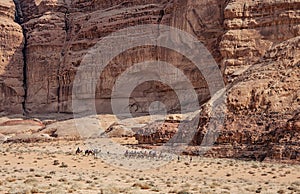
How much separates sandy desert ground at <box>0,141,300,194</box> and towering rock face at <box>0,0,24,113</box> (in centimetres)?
4205

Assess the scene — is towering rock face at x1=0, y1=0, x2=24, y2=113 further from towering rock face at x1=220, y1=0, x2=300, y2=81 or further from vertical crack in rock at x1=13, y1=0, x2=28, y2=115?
towering rock face at x1=220, y1=0, x2=300, y2=81

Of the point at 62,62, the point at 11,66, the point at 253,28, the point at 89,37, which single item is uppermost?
the point at 253,28

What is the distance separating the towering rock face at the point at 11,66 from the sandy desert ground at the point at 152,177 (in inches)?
1656

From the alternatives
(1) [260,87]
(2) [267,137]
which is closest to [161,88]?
(1) [260,87]

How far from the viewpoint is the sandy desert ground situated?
16.9 meters

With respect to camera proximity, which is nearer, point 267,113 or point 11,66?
point 267,113

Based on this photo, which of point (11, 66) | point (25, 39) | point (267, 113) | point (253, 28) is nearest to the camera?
point (267, 113)

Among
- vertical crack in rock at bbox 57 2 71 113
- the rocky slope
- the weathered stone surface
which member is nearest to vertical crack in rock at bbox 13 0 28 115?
the rocky slope

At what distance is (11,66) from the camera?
75938 mm

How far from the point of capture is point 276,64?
111 ft

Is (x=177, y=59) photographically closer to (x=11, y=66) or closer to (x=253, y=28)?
(x=253, y=28)

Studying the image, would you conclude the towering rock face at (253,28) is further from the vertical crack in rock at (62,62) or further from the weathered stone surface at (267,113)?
the vertical crack in rock at (62,62)

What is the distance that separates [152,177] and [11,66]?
58.9m

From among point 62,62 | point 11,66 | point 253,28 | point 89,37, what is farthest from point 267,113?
point 11,66
